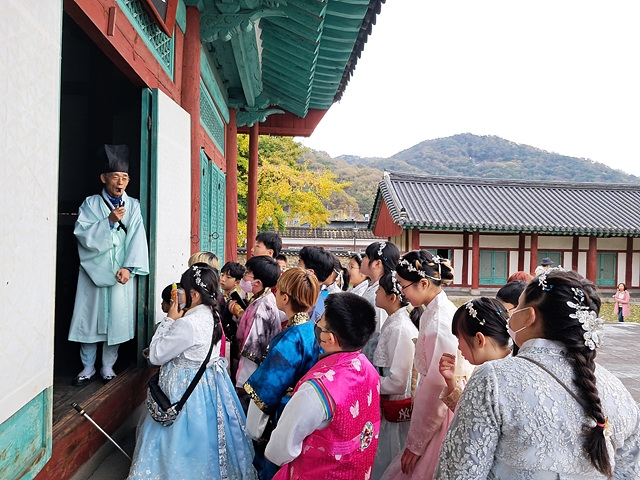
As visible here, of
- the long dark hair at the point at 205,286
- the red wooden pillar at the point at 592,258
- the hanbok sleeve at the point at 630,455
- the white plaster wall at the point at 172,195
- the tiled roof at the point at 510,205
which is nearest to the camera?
the hanbok sleeve at the point at 630,455

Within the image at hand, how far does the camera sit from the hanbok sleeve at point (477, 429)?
4.70 feet

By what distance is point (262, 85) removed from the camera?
7.94 metres

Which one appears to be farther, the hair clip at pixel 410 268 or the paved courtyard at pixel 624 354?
the paved courtyard at pixel 624 354

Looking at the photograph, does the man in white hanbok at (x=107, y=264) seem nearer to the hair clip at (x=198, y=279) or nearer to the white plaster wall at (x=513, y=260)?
the hair clip at (x=198, y=279)

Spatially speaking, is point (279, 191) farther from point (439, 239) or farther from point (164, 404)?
point (164, 404)

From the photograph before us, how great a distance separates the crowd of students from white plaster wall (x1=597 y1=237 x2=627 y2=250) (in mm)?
19709

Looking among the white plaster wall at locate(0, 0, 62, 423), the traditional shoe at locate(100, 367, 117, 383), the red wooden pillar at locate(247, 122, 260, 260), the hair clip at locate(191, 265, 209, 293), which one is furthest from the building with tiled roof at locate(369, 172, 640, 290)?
the white plaster wall at locate(0, 0, 62, 423)

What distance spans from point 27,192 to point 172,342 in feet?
4.08

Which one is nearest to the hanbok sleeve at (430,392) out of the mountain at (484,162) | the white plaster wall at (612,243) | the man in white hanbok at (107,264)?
the man in white hanbok at (107,264)

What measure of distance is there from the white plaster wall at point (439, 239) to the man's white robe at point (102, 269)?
661 inches

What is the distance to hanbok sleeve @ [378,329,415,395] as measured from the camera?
2764 millimetres

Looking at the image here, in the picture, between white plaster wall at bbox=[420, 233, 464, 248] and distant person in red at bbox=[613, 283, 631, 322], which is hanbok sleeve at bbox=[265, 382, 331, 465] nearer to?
distant person in red at bbox=[613, 283, 631, 322]

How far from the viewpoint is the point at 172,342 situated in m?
2.78

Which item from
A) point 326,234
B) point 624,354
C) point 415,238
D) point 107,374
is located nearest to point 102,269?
point 107,374
